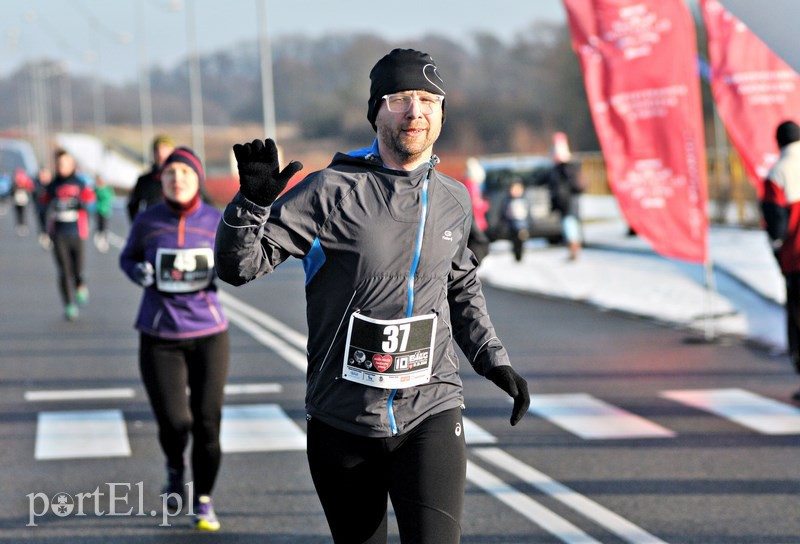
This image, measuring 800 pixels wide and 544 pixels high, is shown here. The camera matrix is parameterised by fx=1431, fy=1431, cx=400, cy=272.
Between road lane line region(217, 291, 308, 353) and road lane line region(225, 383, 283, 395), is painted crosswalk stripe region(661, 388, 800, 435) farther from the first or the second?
road lane line region(217, 291, 308, 353)

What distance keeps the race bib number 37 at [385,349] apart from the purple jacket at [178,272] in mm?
2936

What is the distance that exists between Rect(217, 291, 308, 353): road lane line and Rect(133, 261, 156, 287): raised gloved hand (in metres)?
6.56

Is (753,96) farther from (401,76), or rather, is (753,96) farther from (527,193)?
(527,193)

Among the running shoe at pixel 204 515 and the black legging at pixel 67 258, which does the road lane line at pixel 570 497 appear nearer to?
the running shoe at pixel 204 515

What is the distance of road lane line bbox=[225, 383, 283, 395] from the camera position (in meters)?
11.2

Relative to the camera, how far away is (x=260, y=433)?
9375mm

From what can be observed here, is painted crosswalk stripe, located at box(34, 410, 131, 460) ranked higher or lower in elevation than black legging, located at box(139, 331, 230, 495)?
lower

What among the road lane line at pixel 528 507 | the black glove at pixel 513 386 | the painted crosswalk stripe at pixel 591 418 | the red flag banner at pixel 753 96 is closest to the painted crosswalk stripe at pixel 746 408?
the painted crosswalk stripe at pixel 591 418

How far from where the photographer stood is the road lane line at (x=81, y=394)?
11016 millimetres

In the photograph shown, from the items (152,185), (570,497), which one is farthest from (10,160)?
(570,497)

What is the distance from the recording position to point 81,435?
9352mm

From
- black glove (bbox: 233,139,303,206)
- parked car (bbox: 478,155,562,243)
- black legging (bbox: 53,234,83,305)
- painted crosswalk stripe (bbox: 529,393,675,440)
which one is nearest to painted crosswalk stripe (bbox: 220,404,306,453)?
painted crosswalk stripe (bbox: 529,393,675,440)

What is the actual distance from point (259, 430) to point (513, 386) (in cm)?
532

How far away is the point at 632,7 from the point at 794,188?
347cm
